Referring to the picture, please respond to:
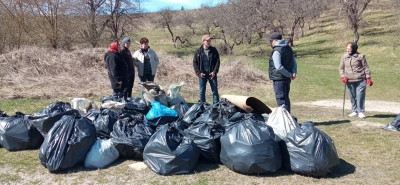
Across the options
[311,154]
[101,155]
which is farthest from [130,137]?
[311,154]

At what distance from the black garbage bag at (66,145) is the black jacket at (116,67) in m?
2.44

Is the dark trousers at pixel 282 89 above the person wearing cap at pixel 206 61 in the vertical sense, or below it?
below

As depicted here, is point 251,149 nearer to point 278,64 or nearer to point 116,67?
point 278,64

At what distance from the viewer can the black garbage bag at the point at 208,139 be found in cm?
443

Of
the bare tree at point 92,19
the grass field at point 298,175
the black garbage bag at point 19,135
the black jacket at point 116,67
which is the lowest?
the grass field at point 298,175

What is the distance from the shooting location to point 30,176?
4.25m

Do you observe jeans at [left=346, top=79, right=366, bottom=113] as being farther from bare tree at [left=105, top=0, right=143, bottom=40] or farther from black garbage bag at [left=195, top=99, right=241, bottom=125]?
bare tree at [left=105, top=0, right=143, bottom=40]

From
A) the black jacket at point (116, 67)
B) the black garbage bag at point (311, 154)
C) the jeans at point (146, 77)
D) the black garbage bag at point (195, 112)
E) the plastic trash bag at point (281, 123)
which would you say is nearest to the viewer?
the black garbage bag at point (311, 154)

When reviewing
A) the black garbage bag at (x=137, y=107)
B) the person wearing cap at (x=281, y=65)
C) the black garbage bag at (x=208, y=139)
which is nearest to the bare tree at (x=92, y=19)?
the black garbage bag at (x=137, y=107)

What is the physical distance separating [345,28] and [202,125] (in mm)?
33771

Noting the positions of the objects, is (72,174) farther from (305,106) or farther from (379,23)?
(379,23)

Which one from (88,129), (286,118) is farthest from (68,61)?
A: (286,118)

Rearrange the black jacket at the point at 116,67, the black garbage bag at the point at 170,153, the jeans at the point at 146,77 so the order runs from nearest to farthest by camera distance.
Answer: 1. the black garbage bag at the point at 170,153
2. the black jacket at the point at 116,67
3. the jeans at the point at 146,77

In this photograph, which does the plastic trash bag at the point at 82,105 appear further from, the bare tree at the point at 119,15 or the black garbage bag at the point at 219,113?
the bare tree at the point at 119,15
